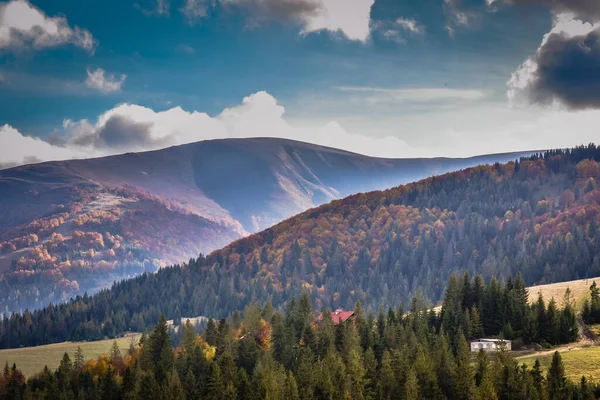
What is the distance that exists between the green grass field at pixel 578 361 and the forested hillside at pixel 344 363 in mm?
4290

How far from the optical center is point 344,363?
139375 millimetres

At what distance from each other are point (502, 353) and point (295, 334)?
4802 centimetres

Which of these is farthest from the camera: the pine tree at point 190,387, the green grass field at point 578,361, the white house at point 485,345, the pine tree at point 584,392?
the white house at point 485,345

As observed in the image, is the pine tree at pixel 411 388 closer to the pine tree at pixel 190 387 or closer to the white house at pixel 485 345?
the pine tree at pixel 190 387

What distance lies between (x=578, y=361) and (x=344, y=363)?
40499 mm

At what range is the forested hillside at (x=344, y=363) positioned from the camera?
4651 inches

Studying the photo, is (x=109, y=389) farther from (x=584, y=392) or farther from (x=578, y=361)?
(x=578, y=361)

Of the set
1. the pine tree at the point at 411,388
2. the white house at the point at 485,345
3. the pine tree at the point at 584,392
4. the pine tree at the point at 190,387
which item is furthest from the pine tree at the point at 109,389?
the pine tree at the point at 584,392

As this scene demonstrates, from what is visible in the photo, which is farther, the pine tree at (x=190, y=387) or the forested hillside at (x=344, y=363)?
the pine tree at (x=190, y=387)

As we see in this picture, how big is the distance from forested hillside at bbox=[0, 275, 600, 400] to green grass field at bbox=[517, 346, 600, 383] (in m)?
4.29

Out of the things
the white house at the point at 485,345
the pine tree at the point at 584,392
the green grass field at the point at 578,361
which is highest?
the white house at the point at 485,345

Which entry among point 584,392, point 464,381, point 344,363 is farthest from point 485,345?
point 584,392

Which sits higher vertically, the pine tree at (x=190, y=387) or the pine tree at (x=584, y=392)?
the pine tree at (x=190, y=387)

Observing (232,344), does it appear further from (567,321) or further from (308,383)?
(567,321)
